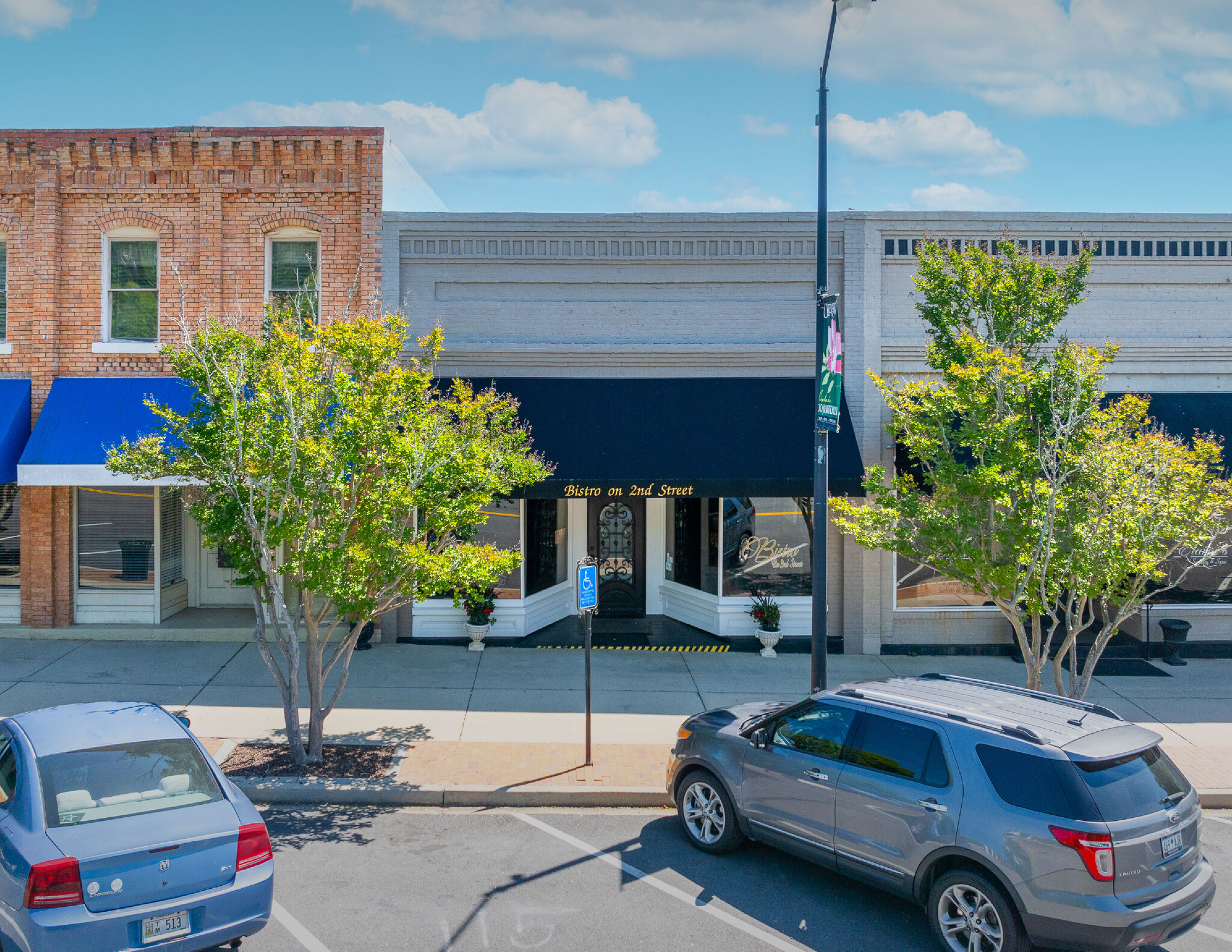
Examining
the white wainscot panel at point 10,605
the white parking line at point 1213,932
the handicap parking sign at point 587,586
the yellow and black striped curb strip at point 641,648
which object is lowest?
the white parking line at point 1213,932

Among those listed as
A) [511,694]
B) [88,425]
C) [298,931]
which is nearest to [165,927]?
[298,931]

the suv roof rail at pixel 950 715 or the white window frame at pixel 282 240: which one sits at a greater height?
the white window frame at pixel 282 240

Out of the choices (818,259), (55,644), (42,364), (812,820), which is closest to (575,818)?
(812,820)

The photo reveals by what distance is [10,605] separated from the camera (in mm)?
14266

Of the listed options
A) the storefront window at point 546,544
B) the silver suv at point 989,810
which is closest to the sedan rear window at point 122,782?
the silver suv at point 989,810

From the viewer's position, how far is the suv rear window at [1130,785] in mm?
5633

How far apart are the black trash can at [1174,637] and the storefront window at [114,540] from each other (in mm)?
15641

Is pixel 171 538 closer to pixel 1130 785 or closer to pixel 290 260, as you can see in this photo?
pixel 290 260

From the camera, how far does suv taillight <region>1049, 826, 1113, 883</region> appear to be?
543 centimetres

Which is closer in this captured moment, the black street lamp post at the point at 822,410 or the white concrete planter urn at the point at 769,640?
the black street lamp post at the point at 822,410

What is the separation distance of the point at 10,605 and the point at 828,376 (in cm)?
1275

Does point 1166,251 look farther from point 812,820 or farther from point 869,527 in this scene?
point 812,820

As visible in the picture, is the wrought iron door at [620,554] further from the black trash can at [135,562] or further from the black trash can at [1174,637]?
the black trash can at [1174,637]

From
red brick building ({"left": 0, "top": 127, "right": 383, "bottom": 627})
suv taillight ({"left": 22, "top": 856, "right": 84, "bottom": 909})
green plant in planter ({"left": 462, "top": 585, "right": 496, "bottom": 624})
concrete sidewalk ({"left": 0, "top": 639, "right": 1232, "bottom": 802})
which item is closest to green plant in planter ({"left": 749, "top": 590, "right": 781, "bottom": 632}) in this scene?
concrete sidewalk ({"left": 0, "top": 639, "right": 1232, "bottom": 802})
